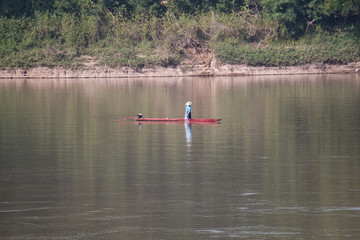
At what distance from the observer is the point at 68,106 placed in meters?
35.4

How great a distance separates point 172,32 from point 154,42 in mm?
1910

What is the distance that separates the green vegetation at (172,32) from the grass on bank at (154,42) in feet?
0.29

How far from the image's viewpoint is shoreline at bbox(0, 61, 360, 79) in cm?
5991

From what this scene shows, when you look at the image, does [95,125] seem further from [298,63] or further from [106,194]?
[298,63]

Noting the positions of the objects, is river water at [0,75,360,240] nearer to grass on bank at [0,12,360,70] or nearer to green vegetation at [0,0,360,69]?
grass on bank at [0,12,360,70]

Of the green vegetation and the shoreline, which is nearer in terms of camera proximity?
the shoreline

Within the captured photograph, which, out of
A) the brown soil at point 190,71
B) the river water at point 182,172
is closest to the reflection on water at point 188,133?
the river water at point 182,172

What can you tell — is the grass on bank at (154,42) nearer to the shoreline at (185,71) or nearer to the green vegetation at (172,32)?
the green vegetation at (172,32)

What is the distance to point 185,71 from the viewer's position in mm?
60656

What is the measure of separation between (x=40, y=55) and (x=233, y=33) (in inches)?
692

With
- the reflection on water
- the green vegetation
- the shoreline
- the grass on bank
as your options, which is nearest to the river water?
the reflection on water

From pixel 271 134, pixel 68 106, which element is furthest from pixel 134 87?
pixel 271 134

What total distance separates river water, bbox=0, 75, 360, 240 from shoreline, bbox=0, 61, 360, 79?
24.5 meters

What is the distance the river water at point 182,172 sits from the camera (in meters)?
13.0
